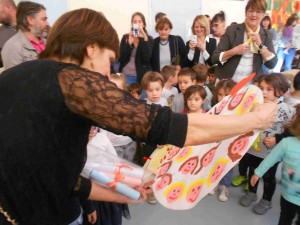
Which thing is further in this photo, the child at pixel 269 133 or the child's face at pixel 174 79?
the child's face at pixel 174 79

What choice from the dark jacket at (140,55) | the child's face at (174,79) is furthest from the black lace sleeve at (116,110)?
the dark jacket at (140,55)

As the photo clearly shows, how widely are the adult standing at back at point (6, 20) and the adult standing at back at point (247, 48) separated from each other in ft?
6.27

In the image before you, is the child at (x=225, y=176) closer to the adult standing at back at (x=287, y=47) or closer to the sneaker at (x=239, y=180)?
the sneaker at (x=239, y=180)

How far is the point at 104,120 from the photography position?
718mm

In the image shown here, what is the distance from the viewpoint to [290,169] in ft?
5.44

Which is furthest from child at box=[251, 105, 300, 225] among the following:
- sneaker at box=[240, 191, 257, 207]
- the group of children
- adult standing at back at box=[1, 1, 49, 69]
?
adult standing at back at box=[1, 1, 49, 69]

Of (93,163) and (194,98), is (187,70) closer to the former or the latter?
(194,98)

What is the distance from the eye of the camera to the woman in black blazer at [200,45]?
344 cm

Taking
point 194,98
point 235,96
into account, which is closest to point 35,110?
point 235,96

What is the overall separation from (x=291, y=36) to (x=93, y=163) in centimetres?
566

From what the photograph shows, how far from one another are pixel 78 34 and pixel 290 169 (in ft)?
4.66

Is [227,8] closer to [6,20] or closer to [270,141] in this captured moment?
[6,20]

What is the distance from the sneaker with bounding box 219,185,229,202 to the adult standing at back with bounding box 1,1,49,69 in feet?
6.06

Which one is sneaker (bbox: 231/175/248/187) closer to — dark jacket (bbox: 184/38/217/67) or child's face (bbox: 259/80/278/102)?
child's face (bbox: 259/80/278/102)
